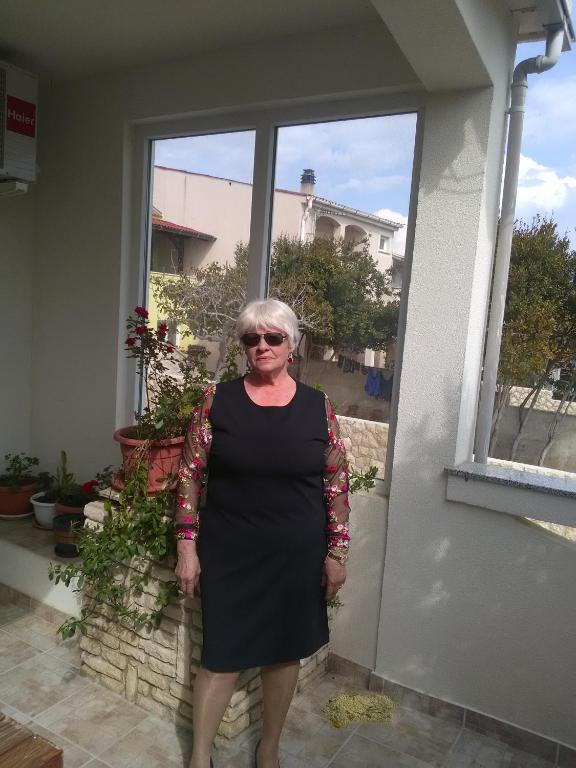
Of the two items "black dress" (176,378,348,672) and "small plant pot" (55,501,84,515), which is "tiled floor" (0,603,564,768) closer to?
"black dress" (176,378,348,672)

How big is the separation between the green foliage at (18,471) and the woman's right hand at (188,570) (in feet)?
7.02

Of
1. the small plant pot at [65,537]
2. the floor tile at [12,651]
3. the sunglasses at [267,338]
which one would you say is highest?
the sunglasses at [267,338]

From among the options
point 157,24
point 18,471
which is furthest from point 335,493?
point 18,471

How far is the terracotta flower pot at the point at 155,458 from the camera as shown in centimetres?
250

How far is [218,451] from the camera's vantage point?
197cm

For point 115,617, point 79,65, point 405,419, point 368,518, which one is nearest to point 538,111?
point 405,419

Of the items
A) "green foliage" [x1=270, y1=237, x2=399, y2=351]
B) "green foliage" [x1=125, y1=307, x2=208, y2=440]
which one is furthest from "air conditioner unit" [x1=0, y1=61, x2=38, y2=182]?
"green foliage" [x1=270, y1=237, x2=399, y2=351]

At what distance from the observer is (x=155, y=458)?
8.27 ft

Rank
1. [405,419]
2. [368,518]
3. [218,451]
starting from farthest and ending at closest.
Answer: [368,518]
[405,419]
[218,451]

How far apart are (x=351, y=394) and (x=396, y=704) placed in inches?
54.3

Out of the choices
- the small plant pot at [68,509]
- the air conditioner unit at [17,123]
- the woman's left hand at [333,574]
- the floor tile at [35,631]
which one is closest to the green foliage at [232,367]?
the woman's left hand at [333,574]

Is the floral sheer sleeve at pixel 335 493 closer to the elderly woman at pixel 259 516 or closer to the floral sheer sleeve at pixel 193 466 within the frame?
the elderly woman at pixel 259 516

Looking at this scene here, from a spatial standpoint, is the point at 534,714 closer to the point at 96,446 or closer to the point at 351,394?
the point at 351,394

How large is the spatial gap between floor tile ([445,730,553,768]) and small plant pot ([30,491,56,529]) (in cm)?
246
